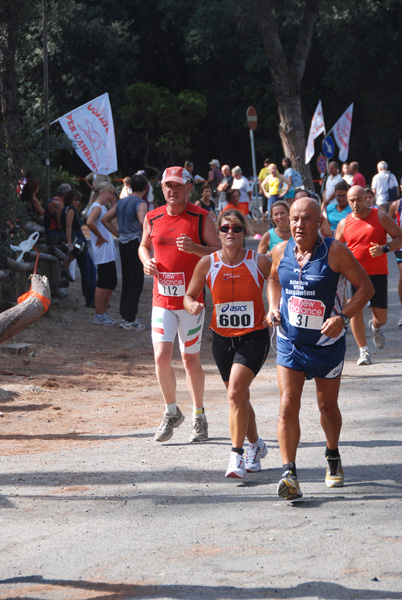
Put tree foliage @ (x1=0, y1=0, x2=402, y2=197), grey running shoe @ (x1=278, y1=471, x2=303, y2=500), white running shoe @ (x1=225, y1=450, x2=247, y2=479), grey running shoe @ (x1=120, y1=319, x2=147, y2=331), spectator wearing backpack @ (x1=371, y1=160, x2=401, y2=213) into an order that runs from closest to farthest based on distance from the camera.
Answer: grey running shoe @ (x1=278, y1=471, x2=303, y2=500) < white running shoe @ (x1=225, y1=450, x2=247, y2=479) < grey running shoe @ (x1=120, y1=319, x2=147, y2=331) < spectator wearing backpack @ (x1=371, y1=160, x2=401, y2=213) < tree foliage @ (x1=0, y1=0, x2=402, y2=197)

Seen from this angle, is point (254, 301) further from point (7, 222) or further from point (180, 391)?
point (7, 222)

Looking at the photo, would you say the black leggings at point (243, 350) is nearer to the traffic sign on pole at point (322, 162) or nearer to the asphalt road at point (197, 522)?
the asphalt road at point (197, 522)

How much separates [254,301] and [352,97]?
35002 mm

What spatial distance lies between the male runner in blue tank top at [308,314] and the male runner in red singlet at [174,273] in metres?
1.38

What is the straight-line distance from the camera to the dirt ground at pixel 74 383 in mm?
7926

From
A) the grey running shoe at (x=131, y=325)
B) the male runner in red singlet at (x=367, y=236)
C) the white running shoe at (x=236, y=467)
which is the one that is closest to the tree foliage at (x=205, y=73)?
the grey running shoe at (x=131, y=325)

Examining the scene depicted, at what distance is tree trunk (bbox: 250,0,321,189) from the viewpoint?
26391mm

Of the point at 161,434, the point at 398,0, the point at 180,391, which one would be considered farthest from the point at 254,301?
the point at 398,0

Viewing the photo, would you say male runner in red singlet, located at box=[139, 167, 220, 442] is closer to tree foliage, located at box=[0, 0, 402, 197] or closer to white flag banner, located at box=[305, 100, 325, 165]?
white flag banner, located at box=[305, 100, 325, 165]

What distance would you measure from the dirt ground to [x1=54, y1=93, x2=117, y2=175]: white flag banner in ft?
10.8

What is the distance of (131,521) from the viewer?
5.25 m

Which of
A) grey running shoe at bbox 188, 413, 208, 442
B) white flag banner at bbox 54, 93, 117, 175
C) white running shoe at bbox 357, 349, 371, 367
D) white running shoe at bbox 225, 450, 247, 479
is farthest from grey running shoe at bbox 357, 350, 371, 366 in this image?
white flag banner at bbox 54, 93, 117, 175

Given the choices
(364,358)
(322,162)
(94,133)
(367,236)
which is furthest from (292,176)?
(367,236)

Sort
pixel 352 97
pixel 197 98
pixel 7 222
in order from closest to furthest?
pixel 7 222, pixel 197 98, pixel 352 97
